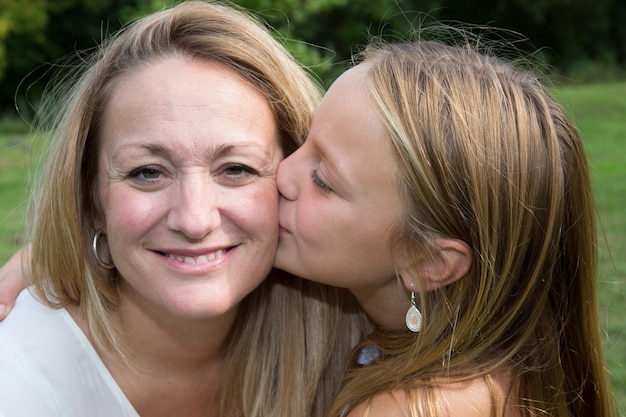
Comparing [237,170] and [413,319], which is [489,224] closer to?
[413,319]

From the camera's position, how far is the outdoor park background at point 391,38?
21.3 ft

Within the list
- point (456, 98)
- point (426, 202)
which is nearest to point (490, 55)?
point (456, 98)

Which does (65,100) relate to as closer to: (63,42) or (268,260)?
(268,260)

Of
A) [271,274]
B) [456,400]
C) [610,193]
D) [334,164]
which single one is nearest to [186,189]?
[334,164]

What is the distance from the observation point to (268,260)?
9.95 ft

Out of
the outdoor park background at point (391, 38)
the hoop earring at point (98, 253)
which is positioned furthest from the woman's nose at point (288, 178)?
the outdoor park background at point (391, 38)

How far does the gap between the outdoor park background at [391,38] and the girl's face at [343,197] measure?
171 centimetres

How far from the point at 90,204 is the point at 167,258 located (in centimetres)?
47

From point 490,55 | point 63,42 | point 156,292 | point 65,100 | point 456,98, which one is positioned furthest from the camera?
point 63,42

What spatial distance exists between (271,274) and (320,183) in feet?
2.17

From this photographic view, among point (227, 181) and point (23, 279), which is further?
point (23, 279)

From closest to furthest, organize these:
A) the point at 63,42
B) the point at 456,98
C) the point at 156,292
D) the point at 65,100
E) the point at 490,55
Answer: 1. the point at 456,98
2. the point at 156,292
3. the point at 490,55
4. the point at 65,100
5. the point at 63,42

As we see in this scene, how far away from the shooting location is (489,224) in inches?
108

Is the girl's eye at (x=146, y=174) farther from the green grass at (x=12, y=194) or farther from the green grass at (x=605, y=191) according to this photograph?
the green grass at (x=12, y=194)
